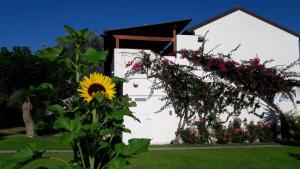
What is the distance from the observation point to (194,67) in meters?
19.0

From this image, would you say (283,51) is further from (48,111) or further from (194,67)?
(48,111)

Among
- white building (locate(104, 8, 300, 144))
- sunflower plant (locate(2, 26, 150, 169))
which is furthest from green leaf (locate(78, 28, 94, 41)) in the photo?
white building (locate(104, 8, 300, 144))

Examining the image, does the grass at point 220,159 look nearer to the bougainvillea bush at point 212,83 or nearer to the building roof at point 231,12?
the bougainvillea bush at point 212,83

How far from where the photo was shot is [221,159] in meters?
12.9

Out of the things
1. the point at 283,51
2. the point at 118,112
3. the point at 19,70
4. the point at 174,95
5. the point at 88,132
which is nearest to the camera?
the point at 88,132

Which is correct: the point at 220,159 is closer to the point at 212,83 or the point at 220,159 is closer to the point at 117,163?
the point at 212,83

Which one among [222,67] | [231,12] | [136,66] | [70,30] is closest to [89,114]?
[70,30]

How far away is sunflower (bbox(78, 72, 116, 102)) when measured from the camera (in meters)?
3.40

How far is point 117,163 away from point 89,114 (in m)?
0.54

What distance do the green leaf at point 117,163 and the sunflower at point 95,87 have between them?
0.55 meters

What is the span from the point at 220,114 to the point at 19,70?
13.2 meters

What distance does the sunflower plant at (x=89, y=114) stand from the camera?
3.34 meters

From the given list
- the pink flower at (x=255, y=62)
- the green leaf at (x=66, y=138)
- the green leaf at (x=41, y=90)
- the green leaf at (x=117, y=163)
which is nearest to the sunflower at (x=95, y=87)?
the green leaf at (x=41, y=90)

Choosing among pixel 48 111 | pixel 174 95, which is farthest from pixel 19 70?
pixel 48 111
